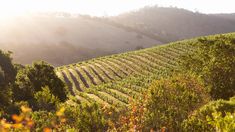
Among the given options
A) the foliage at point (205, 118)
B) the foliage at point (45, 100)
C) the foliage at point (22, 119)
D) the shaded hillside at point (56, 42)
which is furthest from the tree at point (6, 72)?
the shaded hillside at point (56, 42)

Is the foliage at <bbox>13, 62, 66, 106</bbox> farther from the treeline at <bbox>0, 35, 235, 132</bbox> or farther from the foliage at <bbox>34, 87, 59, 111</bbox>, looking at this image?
the foliage at <bbox>34, 87, 59, 111</bbox>

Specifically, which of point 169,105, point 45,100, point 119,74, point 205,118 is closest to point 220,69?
point 169,105

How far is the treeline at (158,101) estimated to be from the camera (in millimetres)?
20781

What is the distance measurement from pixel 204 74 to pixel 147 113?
15583mm

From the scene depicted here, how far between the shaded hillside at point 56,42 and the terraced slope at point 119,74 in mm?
66867

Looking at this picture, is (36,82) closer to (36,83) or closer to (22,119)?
(36,83)

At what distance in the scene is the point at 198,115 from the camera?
20.9 meters

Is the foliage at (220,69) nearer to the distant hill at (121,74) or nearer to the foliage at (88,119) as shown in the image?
the distant hill at (121,74)

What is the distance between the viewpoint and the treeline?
20.8 meters

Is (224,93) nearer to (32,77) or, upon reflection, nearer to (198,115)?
(198,115)

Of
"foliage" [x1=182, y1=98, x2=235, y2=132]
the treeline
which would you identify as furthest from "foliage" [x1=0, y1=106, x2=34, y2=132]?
"foliage" [x1=182, y1=98, x2=235, y2=132]

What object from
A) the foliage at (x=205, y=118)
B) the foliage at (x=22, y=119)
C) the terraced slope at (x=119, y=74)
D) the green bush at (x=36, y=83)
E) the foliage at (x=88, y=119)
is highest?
the foliage at (x=22, y=119)

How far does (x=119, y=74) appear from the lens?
66.2m

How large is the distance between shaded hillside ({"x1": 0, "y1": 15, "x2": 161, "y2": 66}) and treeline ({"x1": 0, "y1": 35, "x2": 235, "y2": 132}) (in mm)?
97585
